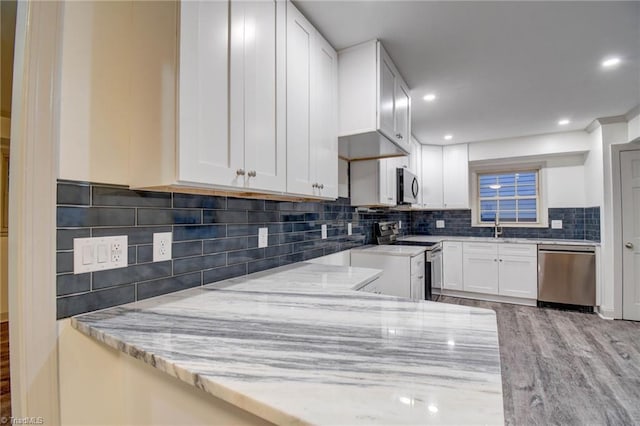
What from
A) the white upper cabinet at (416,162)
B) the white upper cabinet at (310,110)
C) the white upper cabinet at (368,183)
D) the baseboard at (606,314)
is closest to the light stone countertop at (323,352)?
the white upper cabinet at (310,110)

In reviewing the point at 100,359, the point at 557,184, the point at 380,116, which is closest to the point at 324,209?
the point at 380,116

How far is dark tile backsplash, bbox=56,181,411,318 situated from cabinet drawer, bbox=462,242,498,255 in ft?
10.4

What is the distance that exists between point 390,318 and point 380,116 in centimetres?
137

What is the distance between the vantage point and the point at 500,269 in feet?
13.1

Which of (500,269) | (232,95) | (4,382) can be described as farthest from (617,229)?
(4,382)

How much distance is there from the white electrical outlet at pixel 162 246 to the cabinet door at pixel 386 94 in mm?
1374

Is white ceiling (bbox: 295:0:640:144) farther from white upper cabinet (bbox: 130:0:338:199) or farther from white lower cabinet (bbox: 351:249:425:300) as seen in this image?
white lower cabinet (bbox: 351:249:425:300)

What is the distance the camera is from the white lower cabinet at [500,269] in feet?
12.5

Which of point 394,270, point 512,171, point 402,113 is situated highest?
point 402,113

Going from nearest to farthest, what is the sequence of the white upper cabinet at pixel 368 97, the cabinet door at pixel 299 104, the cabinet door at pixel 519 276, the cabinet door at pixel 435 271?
the cabinet door at pixel 299 104 → the white upper cabinet at pixel 368 97 → the cabinet door at pixel 435 271 → the cabinet door at pixel 519 276

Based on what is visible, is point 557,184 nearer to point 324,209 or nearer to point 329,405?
point 324,209

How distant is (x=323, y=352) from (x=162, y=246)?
850 mm

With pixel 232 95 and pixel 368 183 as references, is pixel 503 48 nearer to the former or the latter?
pixel 368 183

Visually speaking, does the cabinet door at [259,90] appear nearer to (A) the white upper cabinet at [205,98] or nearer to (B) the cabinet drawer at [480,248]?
(A) the white upper cabinet at [205,98]
